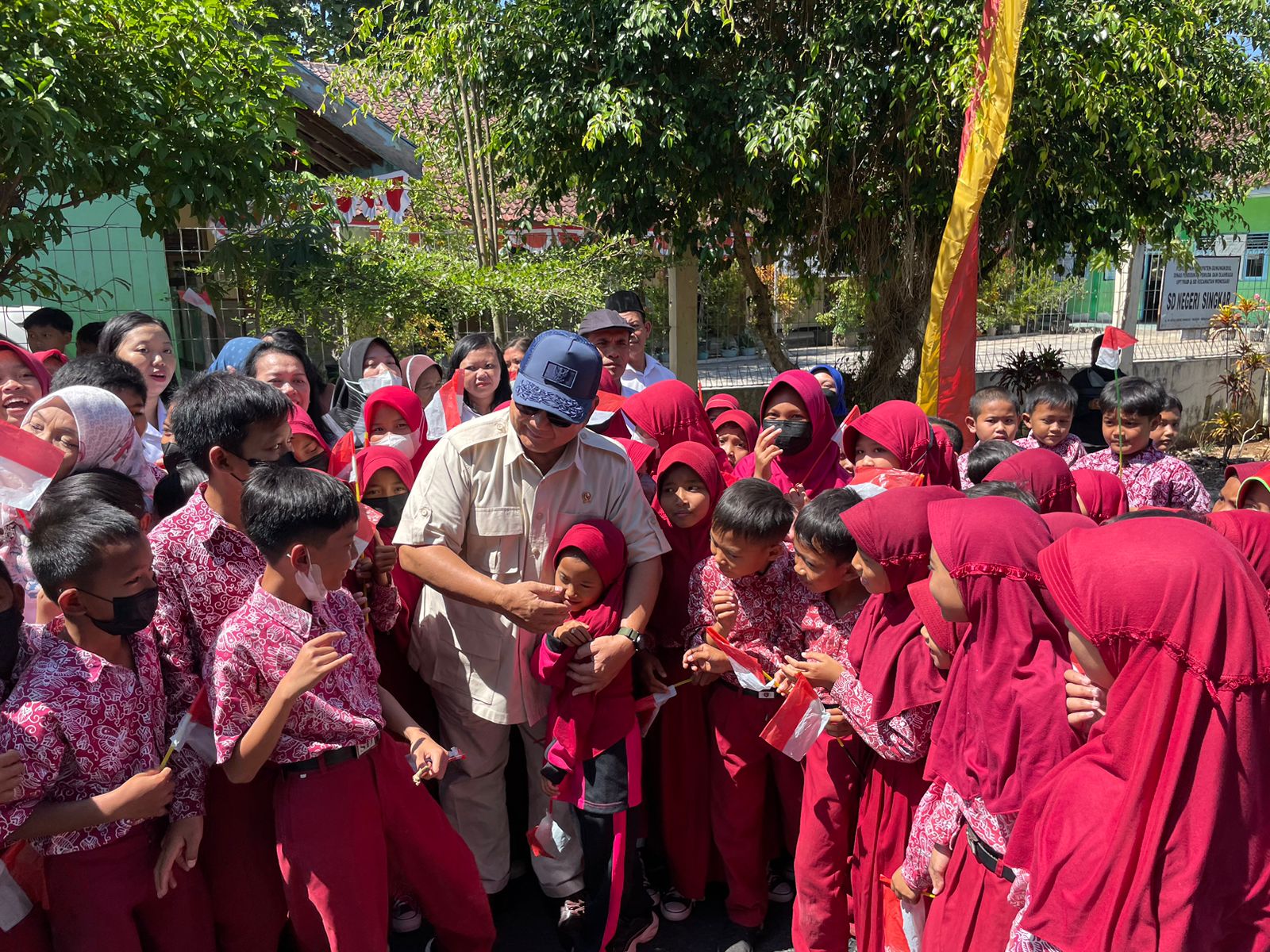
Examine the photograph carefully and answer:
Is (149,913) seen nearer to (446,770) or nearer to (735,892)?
(446,770)

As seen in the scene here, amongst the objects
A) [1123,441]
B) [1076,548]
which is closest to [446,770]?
[1076,548]

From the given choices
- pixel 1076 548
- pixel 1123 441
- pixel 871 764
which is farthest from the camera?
pixel 1123 441

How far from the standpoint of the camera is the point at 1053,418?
452 centimetres

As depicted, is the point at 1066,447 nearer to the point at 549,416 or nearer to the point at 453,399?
the point at 453,399

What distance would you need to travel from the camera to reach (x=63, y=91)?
462cm

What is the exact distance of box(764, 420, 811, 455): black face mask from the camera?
3574 mm

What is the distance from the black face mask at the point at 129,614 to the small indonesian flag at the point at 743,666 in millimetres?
1489

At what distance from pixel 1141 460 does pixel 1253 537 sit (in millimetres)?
2278

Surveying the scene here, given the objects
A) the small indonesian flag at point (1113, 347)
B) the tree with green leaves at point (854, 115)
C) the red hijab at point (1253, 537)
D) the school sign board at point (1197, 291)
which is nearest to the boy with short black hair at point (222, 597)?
the red hijab at point (1253, 537)

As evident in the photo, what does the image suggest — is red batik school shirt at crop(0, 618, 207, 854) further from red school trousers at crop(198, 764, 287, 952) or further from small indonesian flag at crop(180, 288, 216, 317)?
small indonesian flag at crop(180, 288, 216, 317)

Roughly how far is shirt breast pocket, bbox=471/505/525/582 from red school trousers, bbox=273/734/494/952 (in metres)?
0.58

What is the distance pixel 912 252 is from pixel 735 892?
749 centimetres

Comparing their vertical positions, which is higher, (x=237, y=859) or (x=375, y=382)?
(x=375, y=382)

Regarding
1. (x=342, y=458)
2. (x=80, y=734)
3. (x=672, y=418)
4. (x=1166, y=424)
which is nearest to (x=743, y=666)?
(x=672, y=418)
